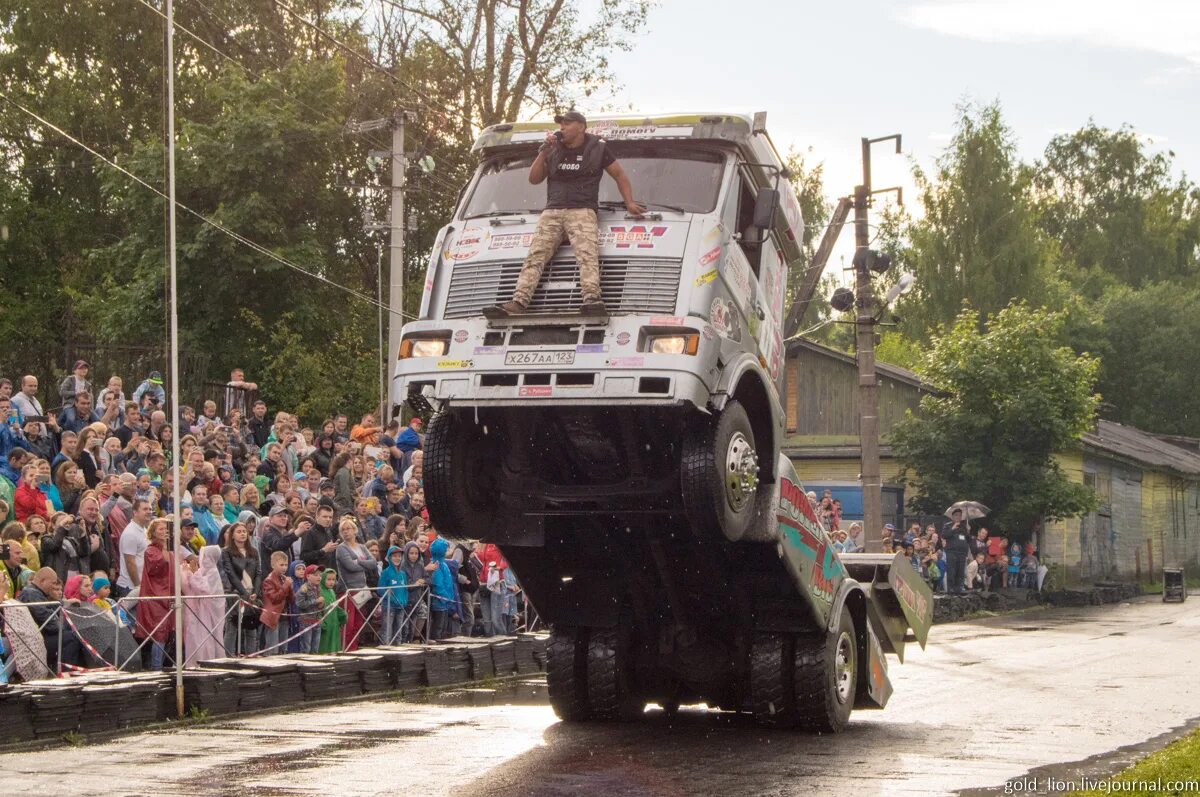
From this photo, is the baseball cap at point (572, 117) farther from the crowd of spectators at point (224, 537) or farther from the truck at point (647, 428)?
the crowd of spectators at point (224, 537)

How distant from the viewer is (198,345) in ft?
117

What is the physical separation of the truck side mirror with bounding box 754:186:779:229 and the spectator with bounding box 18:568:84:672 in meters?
7.06

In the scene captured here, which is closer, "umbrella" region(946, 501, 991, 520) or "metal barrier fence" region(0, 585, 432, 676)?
"metal barrier fence" region(0, 585, 432, 676)

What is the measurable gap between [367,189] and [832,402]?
17.4m

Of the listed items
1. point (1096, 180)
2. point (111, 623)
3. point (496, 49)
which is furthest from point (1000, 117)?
point (111, 623)

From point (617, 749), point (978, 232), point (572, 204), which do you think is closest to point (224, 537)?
point (617, 749)

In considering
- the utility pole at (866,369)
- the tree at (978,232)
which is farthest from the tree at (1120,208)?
the utility pole at (866,369)

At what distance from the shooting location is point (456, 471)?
11766 mm

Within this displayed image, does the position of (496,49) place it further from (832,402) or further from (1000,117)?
(1000,117)

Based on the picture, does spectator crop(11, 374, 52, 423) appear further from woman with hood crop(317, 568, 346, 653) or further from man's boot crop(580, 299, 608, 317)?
man's boot crop(580, 299, 608, 317)

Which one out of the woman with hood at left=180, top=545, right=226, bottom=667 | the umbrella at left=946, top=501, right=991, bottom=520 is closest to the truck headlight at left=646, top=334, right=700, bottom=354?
the woman with hood at left=180, top=545, right=226, bottom=667

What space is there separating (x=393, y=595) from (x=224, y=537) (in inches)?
115

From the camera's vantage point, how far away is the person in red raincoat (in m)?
15.8

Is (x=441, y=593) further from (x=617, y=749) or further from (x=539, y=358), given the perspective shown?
(x=539, y=358)
